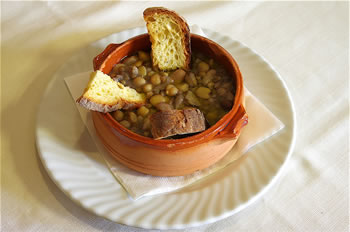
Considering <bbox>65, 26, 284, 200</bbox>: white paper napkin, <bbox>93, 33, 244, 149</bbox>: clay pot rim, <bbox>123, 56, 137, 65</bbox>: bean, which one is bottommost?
<bbox>65, 26, 284, 200</bbox>: white paper napkin

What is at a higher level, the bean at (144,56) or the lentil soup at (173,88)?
the bean at (144,56)

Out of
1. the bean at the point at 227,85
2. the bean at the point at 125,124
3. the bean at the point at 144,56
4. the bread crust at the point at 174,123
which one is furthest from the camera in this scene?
the bean at the point at 144,56

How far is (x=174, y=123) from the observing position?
111cm

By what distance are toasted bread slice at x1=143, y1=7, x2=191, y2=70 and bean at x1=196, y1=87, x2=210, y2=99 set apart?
0.47 feet

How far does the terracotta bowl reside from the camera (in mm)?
1164

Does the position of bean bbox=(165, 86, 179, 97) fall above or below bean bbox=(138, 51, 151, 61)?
below

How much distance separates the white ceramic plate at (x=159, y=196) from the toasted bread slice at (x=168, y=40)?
14.0 inches

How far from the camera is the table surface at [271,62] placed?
130 cm

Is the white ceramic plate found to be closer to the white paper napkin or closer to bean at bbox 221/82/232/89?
the white paper napkin

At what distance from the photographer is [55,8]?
2.03 m

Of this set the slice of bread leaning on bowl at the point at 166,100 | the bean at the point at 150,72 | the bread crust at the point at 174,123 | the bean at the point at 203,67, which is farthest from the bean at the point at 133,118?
the bean at the point at 203,67

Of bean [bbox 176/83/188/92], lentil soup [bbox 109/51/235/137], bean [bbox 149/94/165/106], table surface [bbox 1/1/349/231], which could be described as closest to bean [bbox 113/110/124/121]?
lentil soup [bbox 109/51/235/137]

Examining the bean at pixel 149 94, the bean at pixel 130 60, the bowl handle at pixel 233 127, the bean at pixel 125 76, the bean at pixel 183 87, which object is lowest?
the bowl handle at pixel 233 127

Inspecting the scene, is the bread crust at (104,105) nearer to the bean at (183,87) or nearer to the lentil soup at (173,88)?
the lentil soup at (173,88)
